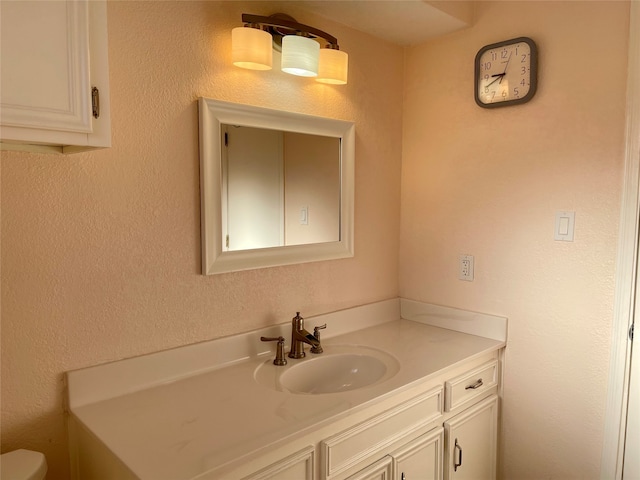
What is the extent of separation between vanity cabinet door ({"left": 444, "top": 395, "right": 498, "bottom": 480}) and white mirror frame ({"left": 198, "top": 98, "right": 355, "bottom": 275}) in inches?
32.5

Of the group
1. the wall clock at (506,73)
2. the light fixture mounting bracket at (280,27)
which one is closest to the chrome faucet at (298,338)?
the light fixture mounting bracket at (280,27)

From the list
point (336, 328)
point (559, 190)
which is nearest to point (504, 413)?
point (336, 328)

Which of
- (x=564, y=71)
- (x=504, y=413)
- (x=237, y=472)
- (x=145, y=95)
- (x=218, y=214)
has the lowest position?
(x=504, y=413)

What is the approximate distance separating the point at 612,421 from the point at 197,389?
149cm

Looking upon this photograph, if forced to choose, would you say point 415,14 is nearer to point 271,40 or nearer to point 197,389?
point 271,40

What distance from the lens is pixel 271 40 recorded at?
1.66 metres

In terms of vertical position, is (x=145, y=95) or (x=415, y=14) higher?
(x=415, y=14)

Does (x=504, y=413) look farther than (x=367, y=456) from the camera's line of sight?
Yes

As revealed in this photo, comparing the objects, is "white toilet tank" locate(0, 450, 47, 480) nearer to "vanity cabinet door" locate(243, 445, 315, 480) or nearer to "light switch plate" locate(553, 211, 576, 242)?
"vanity cabinet door" locate(243, 445, 315, 480)

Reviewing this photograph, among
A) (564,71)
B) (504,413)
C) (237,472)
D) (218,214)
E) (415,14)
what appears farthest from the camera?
(504,413)

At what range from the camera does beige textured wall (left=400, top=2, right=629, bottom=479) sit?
170 cm

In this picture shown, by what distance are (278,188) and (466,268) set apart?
0.93 m

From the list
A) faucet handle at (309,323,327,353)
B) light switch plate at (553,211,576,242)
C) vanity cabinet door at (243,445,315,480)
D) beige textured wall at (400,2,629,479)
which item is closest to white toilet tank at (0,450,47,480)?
vanity cabinet door at (243,445,315,480)

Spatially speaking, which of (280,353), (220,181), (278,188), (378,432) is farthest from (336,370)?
(220,181)
